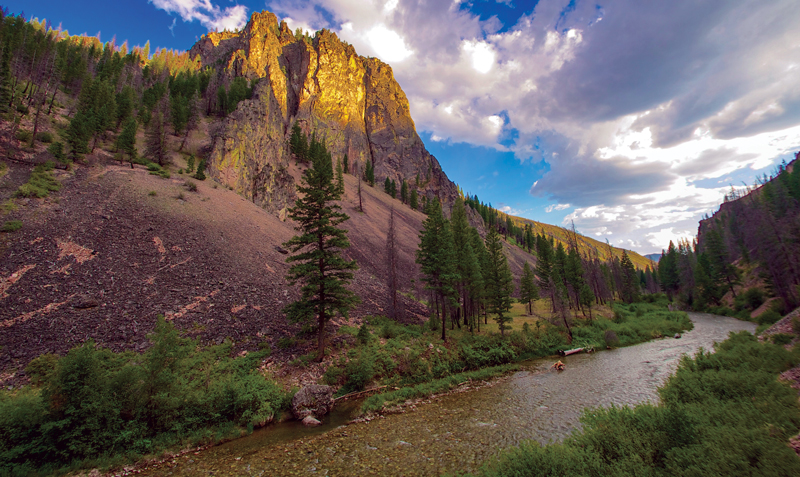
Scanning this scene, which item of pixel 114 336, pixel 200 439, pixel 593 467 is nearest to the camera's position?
pixel 593 467

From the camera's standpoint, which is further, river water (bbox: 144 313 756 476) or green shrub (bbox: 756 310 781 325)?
green shrub (bbox: 756 310 781 325)

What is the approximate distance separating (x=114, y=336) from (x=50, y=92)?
55.9 metres

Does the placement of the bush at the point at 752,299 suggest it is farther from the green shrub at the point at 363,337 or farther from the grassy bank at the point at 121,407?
the grassy bank at the point at 121,407

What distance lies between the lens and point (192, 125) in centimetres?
5422

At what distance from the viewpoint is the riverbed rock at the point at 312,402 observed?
1566 centimetres

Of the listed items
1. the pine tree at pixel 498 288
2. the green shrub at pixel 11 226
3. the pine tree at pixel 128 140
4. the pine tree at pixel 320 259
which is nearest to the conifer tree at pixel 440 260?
the pine tree at pixel 498 288

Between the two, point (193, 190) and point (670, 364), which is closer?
point (670, 364)

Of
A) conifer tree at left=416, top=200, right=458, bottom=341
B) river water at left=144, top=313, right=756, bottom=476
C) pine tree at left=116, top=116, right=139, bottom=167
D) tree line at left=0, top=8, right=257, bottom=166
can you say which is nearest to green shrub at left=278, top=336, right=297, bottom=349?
river water at left=144, top=313, right=756, bottom=476

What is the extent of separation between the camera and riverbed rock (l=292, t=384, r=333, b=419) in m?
15.7

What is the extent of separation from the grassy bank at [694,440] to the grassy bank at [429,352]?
1164cm

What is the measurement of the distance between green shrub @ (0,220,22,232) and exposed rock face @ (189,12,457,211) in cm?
2967

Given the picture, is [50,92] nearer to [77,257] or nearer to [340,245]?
[77,257]

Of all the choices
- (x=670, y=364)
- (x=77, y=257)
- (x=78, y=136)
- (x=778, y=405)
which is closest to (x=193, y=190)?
(x=78, y=136)

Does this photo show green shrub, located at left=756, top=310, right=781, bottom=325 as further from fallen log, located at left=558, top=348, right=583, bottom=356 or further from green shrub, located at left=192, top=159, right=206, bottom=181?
green shrub, located at left=192, top=159, right=206, bottom=181
